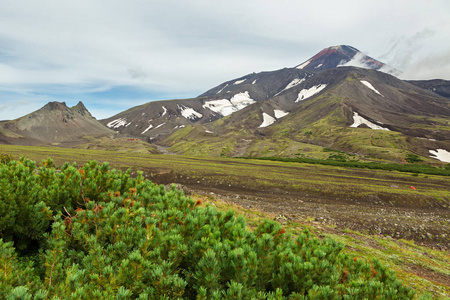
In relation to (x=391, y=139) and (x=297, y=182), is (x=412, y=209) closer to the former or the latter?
(x=297, y=182)

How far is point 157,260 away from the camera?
354 cm

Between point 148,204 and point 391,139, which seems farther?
point 391,139

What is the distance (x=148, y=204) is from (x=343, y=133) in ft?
563

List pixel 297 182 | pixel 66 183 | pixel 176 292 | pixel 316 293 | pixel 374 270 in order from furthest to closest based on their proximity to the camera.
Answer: pixel 297 182 < pixel 66 183 < pixel 374 270 < pixel 316 293 < pixel 176 292

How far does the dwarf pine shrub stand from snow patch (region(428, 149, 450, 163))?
5940 inches

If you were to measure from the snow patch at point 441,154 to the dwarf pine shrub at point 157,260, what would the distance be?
15086 centimetres

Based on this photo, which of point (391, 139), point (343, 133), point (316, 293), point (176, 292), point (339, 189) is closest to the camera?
point (176, 292)

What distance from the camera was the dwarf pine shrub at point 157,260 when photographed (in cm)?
302

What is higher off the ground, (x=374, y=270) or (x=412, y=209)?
(x=374, y=270)

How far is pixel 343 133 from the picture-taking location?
155 meters

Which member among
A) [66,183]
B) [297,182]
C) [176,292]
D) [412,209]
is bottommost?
[412,209]

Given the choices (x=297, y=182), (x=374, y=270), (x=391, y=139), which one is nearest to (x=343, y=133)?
(x=391, y=139)

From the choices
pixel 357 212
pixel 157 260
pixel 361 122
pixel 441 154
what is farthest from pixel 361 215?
→ pixel 361 122

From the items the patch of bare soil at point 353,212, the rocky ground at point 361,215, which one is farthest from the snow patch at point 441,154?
the rocky ground at point 361,215
